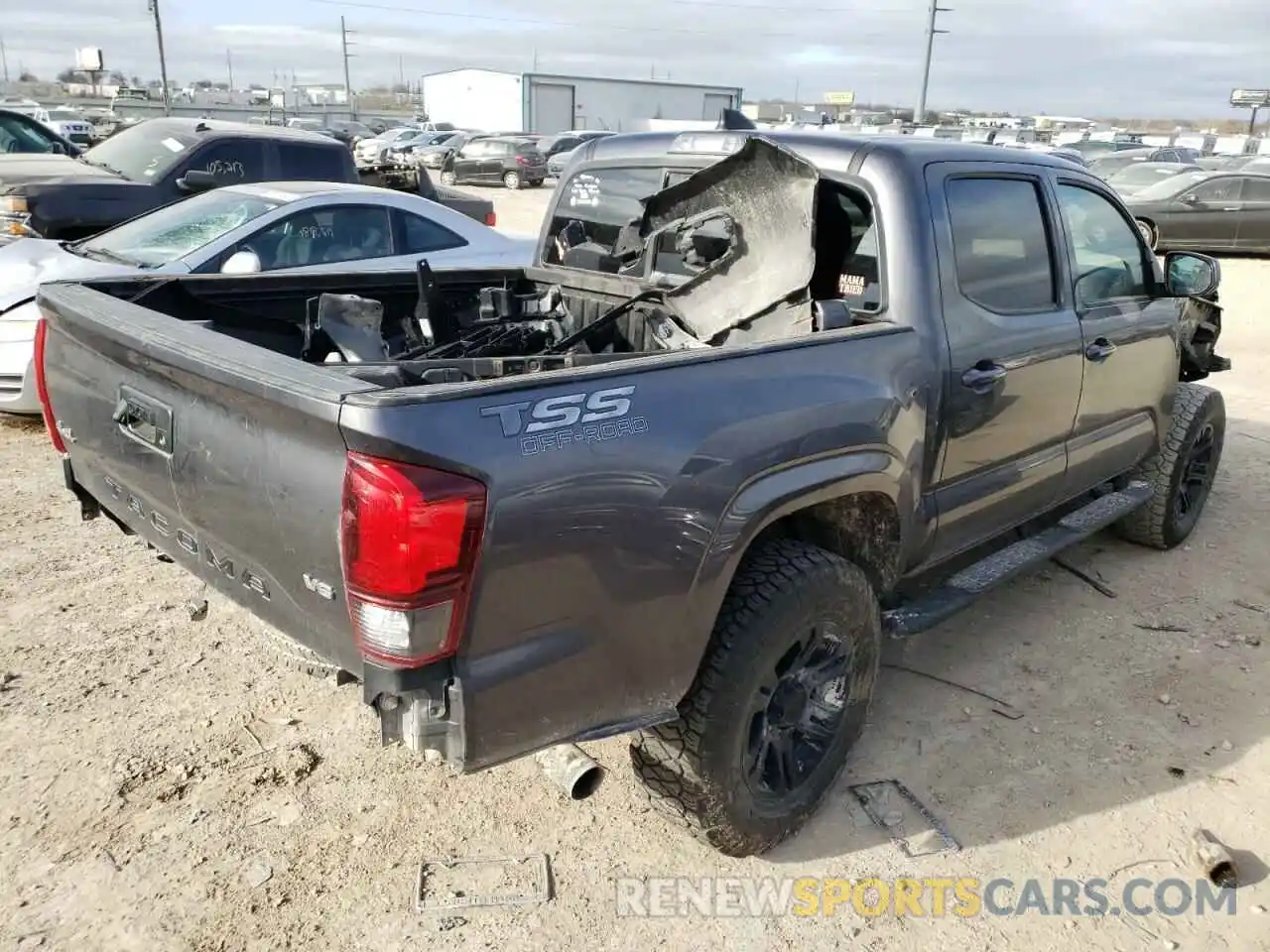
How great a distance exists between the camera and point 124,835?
2760 mm

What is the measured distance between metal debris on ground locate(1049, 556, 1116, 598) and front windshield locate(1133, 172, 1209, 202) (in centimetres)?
1435

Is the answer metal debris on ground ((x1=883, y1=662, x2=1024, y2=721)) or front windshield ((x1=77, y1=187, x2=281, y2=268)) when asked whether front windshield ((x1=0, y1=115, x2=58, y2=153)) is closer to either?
front windshield ((x1=77, y1=187, x2=281, y2=268))

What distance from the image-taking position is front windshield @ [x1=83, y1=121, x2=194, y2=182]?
352 inches

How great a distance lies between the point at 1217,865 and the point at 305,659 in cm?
264

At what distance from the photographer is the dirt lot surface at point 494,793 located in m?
2.57

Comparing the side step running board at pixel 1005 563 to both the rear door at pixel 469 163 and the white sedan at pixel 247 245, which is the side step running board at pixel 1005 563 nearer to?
the white sedan at pixel 247 245

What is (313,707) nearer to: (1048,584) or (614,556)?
(614,556)

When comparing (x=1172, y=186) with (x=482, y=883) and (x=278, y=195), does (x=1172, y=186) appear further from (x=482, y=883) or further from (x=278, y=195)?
(x=482, y=883)

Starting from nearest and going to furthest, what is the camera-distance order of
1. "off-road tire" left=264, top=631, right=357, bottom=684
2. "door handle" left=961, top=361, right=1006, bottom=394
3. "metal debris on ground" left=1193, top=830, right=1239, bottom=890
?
"off-road tire" left=264, top=631, right=357, bottom=684
"metal debris on ground" left=1193, top=830, right=1239, bottom=890
"door handle" left=961, top=361, right=1006, bottom=394

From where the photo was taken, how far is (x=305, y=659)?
89.3 inches

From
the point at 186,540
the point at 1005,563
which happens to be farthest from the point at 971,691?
the point at 186,540

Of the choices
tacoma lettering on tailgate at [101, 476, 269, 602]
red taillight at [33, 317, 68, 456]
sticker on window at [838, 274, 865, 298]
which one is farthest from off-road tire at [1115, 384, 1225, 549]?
red taillight at [33, 317, 68, 456]

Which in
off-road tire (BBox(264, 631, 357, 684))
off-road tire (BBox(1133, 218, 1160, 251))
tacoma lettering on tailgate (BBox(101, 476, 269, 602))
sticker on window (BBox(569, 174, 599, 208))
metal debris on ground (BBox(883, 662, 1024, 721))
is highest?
sticker on window (BBox(569, 174, 599, 208))

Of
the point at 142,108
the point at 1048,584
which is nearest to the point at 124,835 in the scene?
the point at 1048,584
